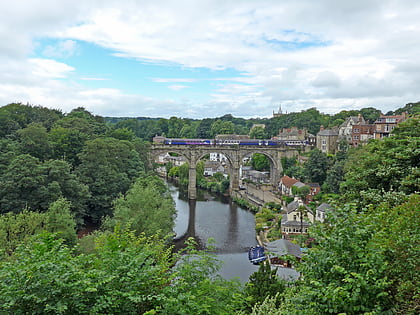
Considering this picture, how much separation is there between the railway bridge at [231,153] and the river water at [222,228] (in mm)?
3182

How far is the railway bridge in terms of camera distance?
47594 mm

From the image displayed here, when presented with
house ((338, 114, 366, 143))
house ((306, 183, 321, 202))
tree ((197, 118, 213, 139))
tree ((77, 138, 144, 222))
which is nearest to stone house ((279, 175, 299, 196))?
house ((306, 183, 321, 202))

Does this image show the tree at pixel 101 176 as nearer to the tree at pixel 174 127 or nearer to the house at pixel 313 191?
the house at pixel 313 191

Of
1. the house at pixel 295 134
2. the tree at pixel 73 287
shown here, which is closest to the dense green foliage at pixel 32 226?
the tree at pixel 73 287

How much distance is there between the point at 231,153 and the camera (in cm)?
4969

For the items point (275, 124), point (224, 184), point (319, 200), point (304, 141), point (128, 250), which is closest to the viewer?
point (128, 250)

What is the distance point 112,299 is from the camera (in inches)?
237

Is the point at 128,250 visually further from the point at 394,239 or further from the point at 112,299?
the point at 394,239

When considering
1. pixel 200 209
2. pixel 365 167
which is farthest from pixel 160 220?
pixel 200 209

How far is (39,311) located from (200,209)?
115 feet

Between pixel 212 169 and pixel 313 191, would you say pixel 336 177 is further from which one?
pixel 212 169

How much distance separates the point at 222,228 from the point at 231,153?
18.8 m

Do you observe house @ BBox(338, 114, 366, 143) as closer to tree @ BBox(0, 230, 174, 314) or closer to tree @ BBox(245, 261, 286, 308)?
tree @ BBox(245, 261, 286, 308)

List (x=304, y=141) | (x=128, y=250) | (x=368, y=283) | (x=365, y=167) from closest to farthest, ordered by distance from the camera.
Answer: (x=368, y=283) < (x=128, y=250) < (x=365, y=167) < (x=304, y=141)
